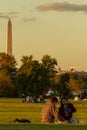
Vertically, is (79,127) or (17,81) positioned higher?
(17,81)

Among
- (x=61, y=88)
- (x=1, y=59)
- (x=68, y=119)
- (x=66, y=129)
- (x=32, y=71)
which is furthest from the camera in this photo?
(x=61, y=88)

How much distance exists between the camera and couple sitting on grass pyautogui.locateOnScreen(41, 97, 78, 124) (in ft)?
90.8

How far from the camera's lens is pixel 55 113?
2759 centimetres

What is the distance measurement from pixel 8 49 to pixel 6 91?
48757 mm

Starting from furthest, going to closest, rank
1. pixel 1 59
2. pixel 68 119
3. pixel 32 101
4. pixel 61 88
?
pixel 61 88 → pixel 1 59 → pixel 32 101 → pixel 68 119

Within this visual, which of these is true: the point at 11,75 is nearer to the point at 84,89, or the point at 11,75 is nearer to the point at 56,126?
the point at 84,89

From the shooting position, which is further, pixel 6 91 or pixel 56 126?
pixel 6 91

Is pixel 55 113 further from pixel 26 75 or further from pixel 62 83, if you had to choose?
pixel 62 83

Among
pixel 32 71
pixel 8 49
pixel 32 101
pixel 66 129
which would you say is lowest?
pixel 66 129

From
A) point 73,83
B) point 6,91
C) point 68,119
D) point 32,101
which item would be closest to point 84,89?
point 73,83

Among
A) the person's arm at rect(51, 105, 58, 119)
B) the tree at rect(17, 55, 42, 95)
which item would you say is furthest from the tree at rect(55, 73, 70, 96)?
the person's arm at rect(51, 105, 58, 119)

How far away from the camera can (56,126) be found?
24094 mm

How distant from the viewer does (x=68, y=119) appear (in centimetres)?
2903

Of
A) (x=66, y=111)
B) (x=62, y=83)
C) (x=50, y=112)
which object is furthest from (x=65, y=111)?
→ (x=62, y=83)
